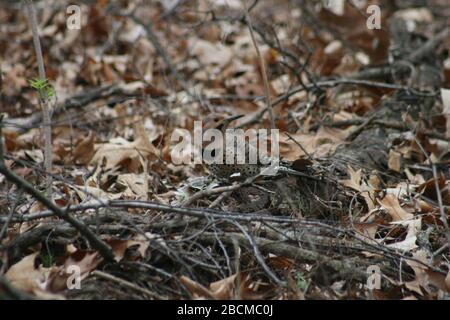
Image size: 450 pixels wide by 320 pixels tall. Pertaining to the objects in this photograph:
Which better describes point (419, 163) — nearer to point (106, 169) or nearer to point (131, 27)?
point (106, 169)

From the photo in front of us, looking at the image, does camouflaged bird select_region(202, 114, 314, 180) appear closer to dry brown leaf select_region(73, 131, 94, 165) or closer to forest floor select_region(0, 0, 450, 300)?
forest floor select_region(0, 0, 450, 300)

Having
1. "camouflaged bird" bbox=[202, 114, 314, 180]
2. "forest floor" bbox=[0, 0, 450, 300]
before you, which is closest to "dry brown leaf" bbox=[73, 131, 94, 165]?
"forest floor" bbox=[0, 0, 450, 300]

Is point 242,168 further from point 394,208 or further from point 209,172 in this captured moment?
point 394,208

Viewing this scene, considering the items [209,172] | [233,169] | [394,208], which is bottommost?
[394,208]

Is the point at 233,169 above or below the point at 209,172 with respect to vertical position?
below

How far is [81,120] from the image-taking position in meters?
5.45

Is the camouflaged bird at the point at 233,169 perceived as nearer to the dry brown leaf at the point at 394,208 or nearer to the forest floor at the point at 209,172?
the forest floor at the point at 209,172

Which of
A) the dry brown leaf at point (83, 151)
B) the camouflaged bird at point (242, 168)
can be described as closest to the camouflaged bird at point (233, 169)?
the camouflaged bird at point (242, 168)

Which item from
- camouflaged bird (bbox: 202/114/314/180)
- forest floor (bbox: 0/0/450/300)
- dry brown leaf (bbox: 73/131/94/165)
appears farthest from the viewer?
dry brown leaf (bbox: 73/131/94/165)

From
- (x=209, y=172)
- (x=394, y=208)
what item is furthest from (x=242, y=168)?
(x=394, y=208)

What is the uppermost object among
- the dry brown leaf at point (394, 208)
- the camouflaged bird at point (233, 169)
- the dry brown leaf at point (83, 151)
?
the dry brown leaf at point (83, 151)

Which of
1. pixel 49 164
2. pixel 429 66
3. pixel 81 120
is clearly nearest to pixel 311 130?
pixel 429 66

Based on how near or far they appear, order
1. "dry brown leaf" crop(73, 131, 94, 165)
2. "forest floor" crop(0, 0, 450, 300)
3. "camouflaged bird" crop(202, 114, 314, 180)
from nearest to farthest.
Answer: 1. "forest floor" crop(0, 0, 450, 300)
2. "camouflaged bird" crop(202, 114, 314, 180)
3. "dry brown leaf" crop(73, 131, 94, 165)
